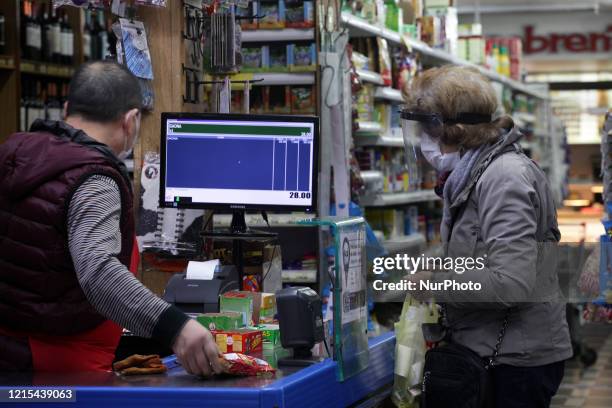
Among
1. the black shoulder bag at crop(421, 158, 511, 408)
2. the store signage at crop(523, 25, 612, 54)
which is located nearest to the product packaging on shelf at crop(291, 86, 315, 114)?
the black shoulder bag at crop(421, 158, 511, 408)

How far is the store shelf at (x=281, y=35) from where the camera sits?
530 cm

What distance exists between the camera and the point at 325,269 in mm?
5164

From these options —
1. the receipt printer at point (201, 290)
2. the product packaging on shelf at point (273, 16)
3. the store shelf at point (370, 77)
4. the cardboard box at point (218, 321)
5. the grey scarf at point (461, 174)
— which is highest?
the product packaging on shelf at point (273, 16)

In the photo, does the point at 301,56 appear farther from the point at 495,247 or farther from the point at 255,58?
the point at 495,247

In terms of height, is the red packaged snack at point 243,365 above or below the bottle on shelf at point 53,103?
below

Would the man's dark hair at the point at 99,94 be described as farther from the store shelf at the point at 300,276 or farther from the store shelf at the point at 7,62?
the store shelf at the point at 7,62

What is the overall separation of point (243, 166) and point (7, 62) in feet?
9.54

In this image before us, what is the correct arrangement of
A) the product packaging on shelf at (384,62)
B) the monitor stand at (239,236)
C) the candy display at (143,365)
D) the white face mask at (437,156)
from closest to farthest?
the candy display at (143,365) → the white face mask at (437,156) → the monitor stand at (239,236) → the product packaging on shelf at (384,62)

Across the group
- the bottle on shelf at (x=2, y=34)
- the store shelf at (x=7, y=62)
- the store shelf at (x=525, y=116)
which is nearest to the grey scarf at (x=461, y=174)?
the store shelf at (x=7, y=62)

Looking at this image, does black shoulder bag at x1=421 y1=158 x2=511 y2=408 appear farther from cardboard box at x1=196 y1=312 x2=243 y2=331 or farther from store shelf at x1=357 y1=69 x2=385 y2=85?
store shelf at x1=357 y1=69 x2=385 y2=85

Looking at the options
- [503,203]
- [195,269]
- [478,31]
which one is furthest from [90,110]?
[478,31]

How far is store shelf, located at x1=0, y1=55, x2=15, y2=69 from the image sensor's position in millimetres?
6109

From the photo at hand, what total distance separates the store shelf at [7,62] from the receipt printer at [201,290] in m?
3.21

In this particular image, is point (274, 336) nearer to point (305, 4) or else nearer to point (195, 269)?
point (195, 269)
